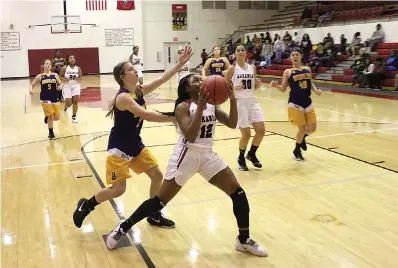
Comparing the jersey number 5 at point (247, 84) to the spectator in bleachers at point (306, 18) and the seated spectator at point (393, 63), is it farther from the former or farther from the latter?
the spectator in bleachers at point (306, 18)

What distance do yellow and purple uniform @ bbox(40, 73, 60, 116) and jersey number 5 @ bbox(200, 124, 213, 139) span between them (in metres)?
6.64

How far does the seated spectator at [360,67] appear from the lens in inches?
675

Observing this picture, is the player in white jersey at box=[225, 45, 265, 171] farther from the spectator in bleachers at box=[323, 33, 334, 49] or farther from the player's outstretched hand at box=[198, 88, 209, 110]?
the spectator in bleachers at box=[323, 33, 334, 49]

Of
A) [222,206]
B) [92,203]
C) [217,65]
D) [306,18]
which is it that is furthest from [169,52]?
[92,203]

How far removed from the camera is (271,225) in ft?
15.3

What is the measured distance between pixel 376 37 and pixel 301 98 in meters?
13.9

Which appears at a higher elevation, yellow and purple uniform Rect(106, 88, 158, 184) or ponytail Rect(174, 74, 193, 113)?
ponytail Rect(174, 74, 193, 113)

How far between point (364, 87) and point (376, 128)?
26.8 feet

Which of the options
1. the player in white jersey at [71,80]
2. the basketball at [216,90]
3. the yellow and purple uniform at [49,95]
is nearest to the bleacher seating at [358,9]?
the player in white jersey at [71,80]

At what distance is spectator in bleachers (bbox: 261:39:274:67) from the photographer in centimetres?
2478

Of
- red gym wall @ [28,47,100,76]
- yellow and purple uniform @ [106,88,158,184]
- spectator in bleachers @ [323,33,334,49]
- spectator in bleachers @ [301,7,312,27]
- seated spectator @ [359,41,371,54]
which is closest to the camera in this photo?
yellow and purple uniform @ [106,88,158,184]

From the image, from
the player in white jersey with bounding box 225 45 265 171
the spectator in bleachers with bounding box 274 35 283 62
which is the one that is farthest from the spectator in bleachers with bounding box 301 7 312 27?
the player in white jersey with bounding box 225 45 265 171

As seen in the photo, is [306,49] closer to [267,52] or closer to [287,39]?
[287,39]

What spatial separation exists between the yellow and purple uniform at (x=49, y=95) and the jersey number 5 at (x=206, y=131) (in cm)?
664
